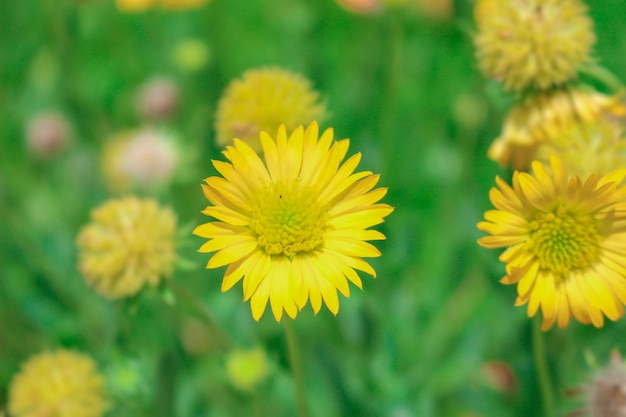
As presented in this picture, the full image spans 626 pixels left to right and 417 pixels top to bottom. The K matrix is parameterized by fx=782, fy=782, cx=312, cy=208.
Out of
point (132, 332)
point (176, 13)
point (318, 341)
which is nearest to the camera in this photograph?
point (318, 341)

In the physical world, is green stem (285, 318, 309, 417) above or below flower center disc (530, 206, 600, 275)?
below

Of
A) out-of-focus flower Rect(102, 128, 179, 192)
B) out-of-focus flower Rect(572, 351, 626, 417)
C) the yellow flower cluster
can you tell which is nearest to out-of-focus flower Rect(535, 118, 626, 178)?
the yellow flower cluster

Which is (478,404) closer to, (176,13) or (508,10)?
(508,10)

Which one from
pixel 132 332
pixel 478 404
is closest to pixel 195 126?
pixel 132 332

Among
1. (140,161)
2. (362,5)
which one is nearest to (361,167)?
(362,5)

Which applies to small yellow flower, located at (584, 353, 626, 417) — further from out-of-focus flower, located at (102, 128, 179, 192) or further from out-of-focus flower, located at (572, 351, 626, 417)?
out-of-focus flower, located at (102, 128, 179, 192)

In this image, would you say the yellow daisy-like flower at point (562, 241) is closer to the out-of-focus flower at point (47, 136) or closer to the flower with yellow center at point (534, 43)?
the flower with yellow center at point (534, 43)
